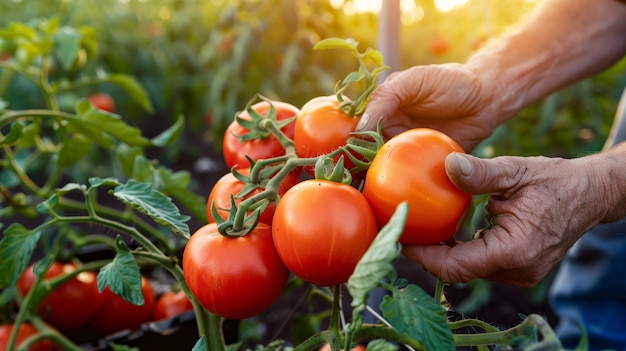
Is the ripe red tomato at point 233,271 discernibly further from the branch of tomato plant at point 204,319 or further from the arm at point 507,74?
the arm at point 507,74

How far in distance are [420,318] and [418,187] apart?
0.17 metres

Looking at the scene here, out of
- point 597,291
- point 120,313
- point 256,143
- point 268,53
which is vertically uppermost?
point 256,143

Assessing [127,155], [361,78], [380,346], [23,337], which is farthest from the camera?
[127,155]

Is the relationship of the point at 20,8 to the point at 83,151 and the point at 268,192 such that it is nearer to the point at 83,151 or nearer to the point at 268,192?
the point at 83,151

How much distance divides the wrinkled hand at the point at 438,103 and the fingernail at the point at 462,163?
0.20m

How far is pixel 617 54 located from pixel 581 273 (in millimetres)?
693

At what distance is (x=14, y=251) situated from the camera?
3.09 ft

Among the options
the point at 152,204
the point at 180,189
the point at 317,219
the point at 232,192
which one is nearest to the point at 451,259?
the point at 317,219

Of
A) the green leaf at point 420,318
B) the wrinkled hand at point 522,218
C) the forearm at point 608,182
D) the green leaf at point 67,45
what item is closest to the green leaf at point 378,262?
the green leaf at point 420,318

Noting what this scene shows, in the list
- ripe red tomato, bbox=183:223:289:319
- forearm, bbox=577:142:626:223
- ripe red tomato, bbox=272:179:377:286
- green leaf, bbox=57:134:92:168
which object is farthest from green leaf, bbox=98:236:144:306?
forearm, bbox=577:142:626:223

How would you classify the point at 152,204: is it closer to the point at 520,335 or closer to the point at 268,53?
the point at 520,335

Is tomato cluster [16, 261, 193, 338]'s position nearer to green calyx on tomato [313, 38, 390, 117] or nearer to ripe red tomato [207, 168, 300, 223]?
ripe red tomato [207, 168, 300, 223]

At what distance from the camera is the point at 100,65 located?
3.70 metres

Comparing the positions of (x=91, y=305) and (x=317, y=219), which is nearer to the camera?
(x=317, y=219)
